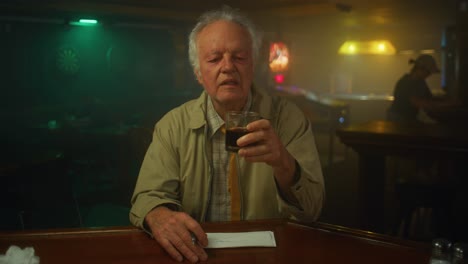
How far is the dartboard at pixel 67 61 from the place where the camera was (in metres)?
5.63

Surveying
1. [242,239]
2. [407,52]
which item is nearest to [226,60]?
[242,239]

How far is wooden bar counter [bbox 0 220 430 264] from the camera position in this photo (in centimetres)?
124

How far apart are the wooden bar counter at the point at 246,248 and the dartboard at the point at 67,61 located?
459 cm

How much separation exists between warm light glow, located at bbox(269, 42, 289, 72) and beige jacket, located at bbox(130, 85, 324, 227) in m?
6.19

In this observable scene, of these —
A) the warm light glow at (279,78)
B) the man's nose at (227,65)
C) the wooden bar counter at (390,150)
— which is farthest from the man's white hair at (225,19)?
the warm light glow at (279,78)

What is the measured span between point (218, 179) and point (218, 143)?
16 centimetres

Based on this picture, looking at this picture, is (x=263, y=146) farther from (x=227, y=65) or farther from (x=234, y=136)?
(x=227, y=65)

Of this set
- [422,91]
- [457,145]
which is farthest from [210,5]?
[457,145]

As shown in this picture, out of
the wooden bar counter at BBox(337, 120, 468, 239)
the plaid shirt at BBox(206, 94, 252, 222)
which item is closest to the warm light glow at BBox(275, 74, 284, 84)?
the wooden bar counter at BBox(337, 120, 468, 239)

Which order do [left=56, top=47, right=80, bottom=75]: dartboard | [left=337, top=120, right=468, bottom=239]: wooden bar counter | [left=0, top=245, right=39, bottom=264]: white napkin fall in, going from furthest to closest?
1. [left=56, top=47, right=80, bottom=75]: dartboard
2. [left=337, top=120, right=468, bottom=239]: wooden bar counter
3. [left=0, top=245, right=39, bottom=264]: white napkin

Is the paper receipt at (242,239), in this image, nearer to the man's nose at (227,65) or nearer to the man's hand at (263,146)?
the man's hand at (263,146)

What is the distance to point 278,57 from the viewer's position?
805 cm

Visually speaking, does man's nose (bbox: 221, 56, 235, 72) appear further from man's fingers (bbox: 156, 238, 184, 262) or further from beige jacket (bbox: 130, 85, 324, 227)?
man's fingers (bbox: 156, 238, 184, 262)

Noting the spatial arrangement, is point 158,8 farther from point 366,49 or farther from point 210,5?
point 366,49
